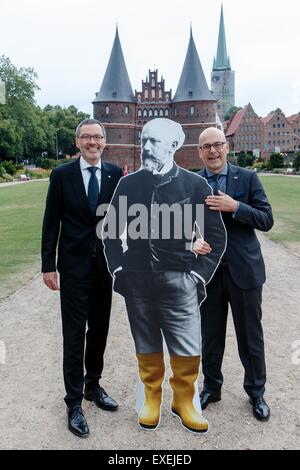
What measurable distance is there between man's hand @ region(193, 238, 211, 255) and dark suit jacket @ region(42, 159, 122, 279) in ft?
2.68

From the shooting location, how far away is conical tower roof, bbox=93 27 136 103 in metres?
53.7

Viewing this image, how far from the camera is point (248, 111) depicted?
302 ft

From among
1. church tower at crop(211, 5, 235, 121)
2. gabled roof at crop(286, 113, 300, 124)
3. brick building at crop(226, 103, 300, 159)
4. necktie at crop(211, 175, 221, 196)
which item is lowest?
necktie at crop(211, 175, 221, 196)

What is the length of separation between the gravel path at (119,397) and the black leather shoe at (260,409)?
0.19 ft

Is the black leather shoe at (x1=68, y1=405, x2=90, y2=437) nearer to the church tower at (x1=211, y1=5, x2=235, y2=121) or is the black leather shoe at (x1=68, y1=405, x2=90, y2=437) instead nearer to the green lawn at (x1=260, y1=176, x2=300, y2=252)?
the green lawn at (x1=260, y1=176, x2=300, y2=252)

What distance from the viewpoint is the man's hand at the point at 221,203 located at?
3717 millimetres

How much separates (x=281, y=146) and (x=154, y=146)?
98118mm

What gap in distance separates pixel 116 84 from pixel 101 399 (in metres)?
56.5

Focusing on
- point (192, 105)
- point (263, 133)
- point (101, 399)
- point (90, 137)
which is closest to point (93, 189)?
point (90, 137)

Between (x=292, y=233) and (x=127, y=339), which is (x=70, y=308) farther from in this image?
(x=292, y=233)

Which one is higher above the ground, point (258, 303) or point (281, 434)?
point (258, 303)

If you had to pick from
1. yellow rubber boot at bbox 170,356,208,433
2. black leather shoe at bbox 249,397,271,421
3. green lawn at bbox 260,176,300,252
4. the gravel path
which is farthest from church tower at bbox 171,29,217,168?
yellow rubber boot at bbox 170,356,208,433

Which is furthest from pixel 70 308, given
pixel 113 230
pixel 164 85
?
pixel 164 85

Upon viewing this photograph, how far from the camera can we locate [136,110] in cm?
→ 6156
